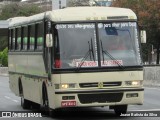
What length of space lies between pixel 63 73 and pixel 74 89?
48cm

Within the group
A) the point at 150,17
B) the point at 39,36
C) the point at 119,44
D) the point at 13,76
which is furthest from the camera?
the point at 150,17

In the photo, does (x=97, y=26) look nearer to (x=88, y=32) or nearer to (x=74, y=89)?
(x=88, y=32)

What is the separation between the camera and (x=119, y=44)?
1466 cm

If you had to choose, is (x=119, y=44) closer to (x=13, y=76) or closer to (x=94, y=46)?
(x=94, y=46)

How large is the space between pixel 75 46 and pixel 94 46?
0.48 m

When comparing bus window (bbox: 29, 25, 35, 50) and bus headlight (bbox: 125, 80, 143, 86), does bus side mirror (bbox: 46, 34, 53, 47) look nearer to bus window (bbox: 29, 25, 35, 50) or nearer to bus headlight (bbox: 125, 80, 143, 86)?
bus headlight (bbox: 125, 80, 143, 86)

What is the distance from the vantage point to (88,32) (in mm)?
14609

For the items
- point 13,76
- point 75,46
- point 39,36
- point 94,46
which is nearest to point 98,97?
point 94,46

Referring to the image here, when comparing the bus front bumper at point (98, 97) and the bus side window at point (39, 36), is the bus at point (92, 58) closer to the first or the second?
the bus front bumper at point (98, 97)

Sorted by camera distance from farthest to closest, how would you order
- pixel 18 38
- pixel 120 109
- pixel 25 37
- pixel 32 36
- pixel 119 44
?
A: pixel 18 38, pixel 25 37, pixel 32 36, pixel 120 109, pixel 119 44

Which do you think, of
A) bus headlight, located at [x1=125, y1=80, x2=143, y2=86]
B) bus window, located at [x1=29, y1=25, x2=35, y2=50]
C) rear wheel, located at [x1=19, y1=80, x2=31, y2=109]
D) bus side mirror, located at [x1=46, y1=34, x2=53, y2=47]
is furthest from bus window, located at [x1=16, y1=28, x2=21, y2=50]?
bus headlight, located at [x1=125, y1=80, x2=143, y2=86]

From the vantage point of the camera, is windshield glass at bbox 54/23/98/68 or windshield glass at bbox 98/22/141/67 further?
windshield glass at bbox 98/22/141/67

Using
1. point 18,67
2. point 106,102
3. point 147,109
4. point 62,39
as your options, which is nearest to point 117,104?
point 106,102

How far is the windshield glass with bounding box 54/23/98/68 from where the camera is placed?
1433 centimetres
